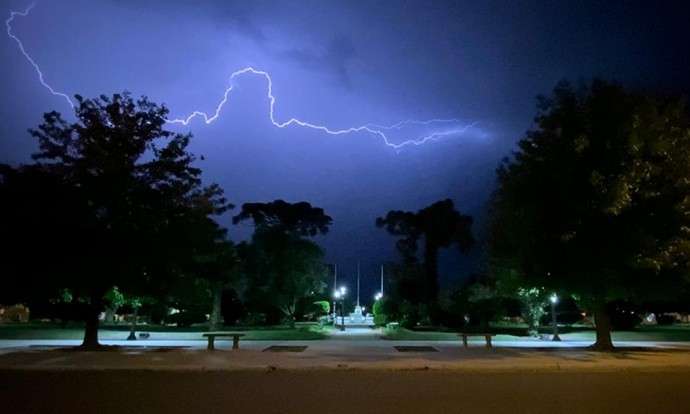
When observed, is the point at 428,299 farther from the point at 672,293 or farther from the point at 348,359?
the point at 348,359

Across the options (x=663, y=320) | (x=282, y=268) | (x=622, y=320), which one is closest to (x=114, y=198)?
(x=282, y=268)

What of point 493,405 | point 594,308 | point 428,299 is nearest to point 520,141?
point 594,308

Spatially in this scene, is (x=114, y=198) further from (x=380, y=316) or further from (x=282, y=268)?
(x=380, y=316)

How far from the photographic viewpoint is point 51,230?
84.1 ft

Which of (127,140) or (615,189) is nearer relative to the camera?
(615,189)

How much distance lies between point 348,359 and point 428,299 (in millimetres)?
33212

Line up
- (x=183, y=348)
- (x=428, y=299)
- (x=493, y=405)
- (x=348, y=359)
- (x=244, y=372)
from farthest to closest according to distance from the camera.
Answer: (x=428, y=299) < (x=183, y=348) < (x=348, y=359) < (x=244, y=372) < (x=493, y=405)

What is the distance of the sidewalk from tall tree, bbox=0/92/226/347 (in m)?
3.03

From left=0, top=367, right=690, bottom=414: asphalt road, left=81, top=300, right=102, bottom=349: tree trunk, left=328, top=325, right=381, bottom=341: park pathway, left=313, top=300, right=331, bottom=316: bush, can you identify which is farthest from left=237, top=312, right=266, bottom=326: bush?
left=0, top=367, right=690, bottom=414: asphalt road

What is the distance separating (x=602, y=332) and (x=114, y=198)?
66.9ft

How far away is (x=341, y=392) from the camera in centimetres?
1478

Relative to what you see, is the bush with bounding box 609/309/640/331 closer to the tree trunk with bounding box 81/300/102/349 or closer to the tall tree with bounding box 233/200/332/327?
the tall tree with bounding box 233/200/332/327

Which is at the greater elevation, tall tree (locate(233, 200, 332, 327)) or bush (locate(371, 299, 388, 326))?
tall tree (locate(233, 200, 332, 327))

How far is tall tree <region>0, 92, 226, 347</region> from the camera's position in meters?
25.9
